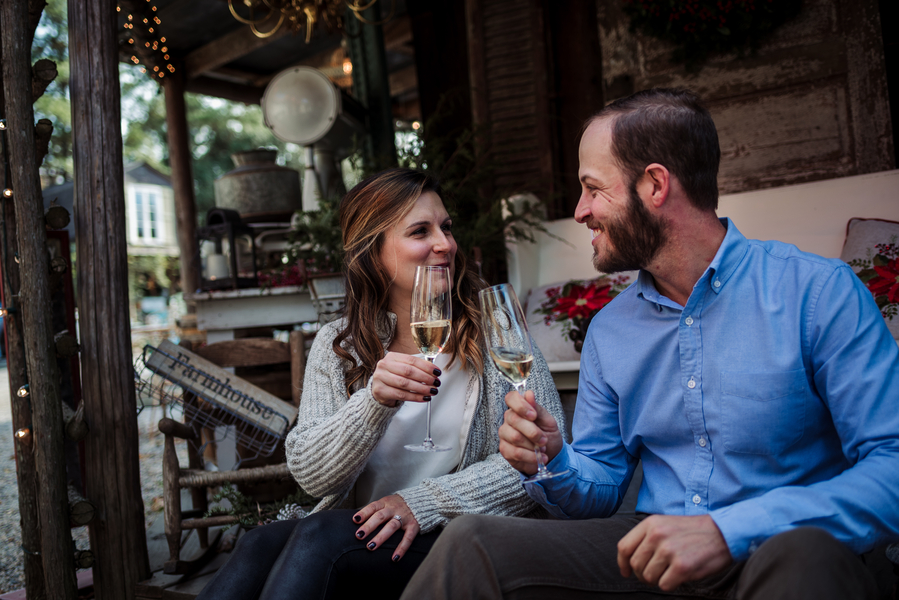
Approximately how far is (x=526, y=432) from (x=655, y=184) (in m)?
0.59

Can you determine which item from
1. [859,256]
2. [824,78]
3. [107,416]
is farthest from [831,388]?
[824,78]

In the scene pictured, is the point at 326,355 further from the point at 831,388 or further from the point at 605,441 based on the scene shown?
the point at 831,388

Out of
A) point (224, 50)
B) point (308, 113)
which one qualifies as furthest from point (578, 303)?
point (224, 50)

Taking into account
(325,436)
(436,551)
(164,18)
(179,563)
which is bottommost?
(179,563)

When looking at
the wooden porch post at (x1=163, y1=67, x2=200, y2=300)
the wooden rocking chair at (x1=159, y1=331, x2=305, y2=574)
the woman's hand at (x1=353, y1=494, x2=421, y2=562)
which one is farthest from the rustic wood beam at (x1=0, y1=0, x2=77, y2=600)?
the wooden porch post at (x1=163, y1=67, x2=200, y2=300)

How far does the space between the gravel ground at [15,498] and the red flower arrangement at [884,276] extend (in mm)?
3510

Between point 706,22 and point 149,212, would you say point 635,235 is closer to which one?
point 706,22

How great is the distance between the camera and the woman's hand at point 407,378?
136cm

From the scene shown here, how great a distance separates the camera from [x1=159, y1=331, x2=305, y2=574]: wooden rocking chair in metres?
2.52

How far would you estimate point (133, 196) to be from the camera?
20297mm

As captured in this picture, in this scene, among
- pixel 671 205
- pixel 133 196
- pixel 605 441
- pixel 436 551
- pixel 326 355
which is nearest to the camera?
pixel 436 551

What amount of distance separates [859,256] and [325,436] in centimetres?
215

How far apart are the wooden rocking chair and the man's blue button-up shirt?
1553mm

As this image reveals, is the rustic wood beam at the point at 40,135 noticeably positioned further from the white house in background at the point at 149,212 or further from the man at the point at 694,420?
the white house in background at the point at 149,212
